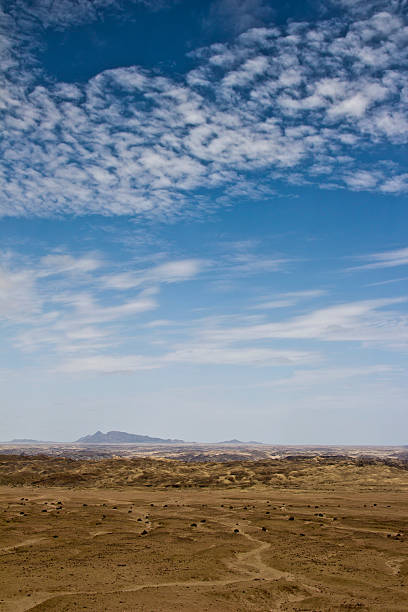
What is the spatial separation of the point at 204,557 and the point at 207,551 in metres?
1.91

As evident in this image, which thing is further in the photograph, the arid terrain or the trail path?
the arid terrain

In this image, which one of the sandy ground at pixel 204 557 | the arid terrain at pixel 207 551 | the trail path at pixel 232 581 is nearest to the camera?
the trail path at pixel 232 581

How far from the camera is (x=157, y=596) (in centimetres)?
2452

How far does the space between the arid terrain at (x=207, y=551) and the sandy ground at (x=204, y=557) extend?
9 centimetres

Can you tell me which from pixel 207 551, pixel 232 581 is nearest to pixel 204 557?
pixel 207 551

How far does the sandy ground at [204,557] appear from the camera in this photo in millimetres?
24125

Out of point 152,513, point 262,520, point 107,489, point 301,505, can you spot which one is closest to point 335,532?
point 262,520

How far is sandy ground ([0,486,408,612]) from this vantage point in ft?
79.2

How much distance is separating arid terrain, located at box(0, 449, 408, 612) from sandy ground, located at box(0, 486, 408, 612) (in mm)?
90

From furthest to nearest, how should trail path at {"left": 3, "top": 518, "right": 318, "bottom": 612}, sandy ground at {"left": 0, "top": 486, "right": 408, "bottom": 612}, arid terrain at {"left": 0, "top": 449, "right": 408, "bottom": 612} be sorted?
arid terrain at {"left": 0, "top": 449, "right": 408, "bottom": 612}, sandy ground at {"left": 0, "top": 486, "right": 408, "bottom": 612}, trail path at {"left": 3, "top": 518, "right": 318, "bottom": 612}

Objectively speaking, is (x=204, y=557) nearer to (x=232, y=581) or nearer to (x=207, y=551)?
(x=207, y=551)

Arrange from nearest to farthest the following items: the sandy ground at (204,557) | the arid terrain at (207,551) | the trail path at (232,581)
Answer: the trail path at (232,581)
the sandy ground at (204,557)
the arid terrain at (207,551)

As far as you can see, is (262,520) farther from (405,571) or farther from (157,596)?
(157,596)

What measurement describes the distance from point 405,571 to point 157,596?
16.8m
